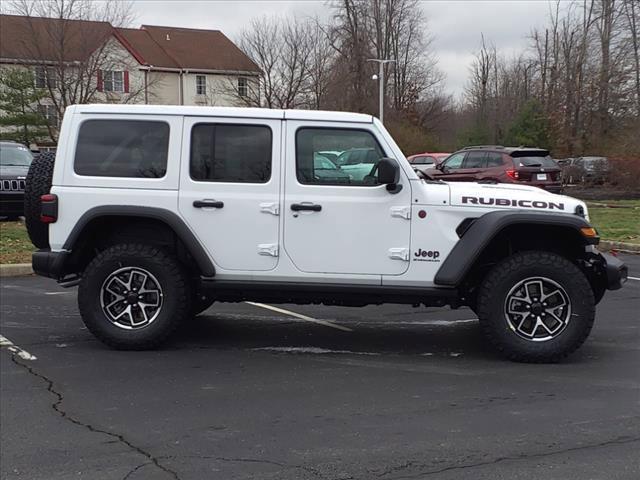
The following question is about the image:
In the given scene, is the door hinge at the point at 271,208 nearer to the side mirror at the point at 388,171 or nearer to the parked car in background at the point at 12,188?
the side mirror at the point at 388,171

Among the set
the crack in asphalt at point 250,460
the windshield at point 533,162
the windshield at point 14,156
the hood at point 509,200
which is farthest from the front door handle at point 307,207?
the windshield at point 533,162

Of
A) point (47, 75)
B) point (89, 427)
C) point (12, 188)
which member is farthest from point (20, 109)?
point (89, 427)

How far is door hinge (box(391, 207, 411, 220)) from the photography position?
5.70 metres

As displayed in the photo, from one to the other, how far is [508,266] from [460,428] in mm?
1778

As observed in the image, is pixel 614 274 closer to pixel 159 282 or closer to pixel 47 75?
pixel 159 282

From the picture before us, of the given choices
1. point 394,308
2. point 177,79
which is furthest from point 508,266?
point 177,79

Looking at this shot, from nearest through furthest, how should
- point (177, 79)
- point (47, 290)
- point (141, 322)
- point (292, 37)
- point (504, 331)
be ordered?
point (504, 331) → point (141, 322) → point (47, 290) → point (292, 37) → point (177, 79)

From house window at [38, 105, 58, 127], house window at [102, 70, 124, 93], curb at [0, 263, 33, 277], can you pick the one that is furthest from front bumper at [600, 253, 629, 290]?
house window at [38, 105, 58, 127]

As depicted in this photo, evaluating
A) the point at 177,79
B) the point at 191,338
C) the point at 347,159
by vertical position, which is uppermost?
the point at 177,79

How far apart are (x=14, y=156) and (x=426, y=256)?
11868 millimetres

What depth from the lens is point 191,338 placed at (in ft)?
21.6

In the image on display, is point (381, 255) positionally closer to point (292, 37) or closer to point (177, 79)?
point (292, 37)

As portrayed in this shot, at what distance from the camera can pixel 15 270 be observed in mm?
10148

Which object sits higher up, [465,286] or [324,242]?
[324,242]
